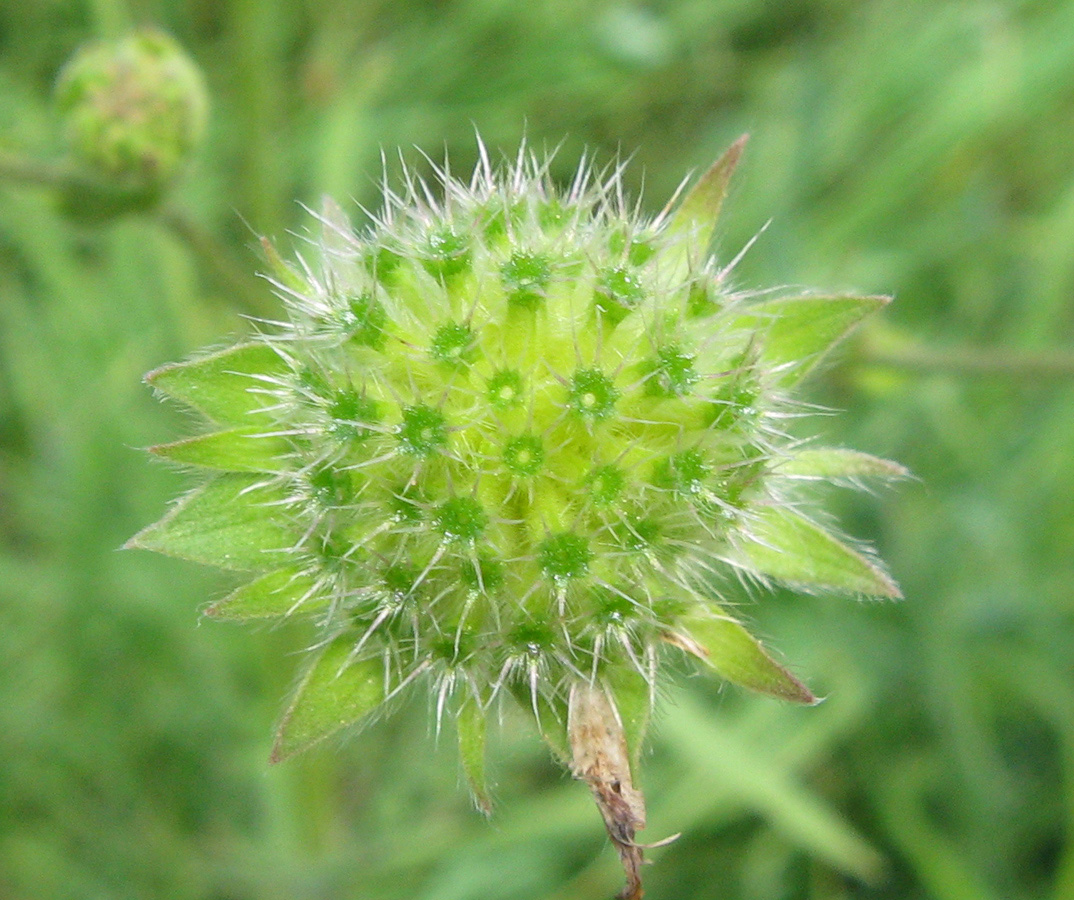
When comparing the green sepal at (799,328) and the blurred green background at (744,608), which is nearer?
the green sepal at (799,328)

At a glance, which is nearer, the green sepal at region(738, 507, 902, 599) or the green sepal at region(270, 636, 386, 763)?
the green sepal at region(270, 636, 386, 763)

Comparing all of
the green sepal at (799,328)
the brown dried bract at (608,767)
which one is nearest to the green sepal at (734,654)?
the brown dried bract at (608,767)

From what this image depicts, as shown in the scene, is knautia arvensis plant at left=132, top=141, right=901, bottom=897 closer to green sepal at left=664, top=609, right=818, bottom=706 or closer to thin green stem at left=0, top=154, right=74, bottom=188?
green sepal at left=664, top=609, right=818, bottom=706

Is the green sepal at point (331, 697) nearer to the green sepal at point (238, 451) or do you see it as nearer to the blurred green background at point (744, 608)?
the green sepal at point (238, 451)

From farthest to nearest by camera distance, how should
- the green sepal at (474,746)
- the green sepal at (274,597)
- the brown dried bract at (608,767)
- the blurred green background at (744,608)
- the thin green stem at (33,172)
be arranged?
the blurred green background at (744,608), the thin green stem at (33,172), the green sepal at (274,597), the green sepal at (474,746), the brown dried bract at (608,767)

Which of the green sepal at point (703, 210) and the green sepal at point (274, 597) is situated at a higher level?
the green sepal at point (703, 210)

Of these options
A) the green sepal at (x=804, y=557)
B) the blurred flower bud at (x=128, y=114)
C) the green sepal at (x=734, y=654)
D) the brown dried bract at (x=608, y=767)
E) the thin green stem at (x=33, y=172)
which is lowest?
the brown dried bract at (x=608, y=767)

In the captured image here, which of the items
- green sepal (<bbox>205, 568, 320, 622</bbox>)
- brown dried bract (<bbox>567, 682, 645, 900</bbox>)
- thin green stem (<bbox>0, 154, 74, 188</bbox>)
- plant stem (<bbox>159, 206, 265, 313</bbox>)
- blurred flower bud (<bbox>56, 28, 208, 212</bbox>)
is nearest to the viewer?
brown dried bract (<bbox>567, 682, 645, 900</bbox>)

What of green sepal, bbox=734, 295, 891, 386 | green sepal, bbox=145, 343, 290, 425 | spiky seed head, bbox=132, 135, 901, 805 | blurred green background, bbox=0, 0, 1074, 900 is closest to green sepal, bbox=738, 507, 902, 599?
spiky seed head, bbox=132, 135, 901, 805

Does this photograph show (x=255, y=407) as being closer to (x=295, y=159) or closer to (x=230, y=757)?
(x=230, y=757)
